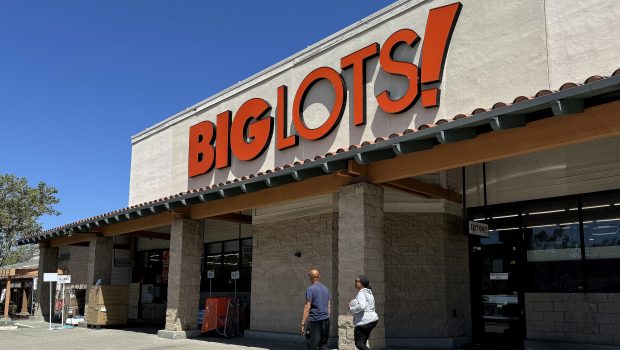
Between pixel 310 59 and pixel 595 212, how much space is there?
7.61 meters

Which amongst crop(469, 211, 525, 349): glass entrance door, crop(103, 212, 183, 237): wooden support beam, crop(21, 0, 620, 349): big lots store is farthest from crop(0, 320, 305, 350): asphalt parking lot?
crop(469, 211, 525, 349): glass entrance door

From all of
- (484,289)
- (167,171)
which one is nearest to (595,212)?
(484,289)

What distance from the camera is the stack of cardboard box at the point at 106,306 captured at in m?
19.0

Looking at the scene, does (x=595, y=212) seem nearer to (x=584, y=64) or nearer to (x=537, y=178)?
(x=537, y=178)

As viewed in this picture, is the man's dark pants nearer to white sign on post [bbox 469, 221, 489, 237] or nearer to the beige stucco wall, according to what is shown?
white sign on post [bbox 469, 221, 489, 237]

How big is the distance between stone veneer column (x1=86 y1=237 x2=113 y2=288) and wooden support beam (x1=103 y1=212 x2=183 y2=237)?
0.36m

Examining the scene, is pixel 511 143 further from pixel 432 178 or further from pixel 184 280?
pixel 184 280

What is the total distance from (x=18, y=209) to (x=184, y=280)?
30.4m

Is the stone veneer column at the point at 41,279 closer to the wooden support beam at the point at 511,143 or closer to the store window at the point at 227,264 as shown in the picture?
the store window at the point at 227,264

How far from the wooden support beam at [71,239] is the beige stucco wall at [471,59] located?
316 inches

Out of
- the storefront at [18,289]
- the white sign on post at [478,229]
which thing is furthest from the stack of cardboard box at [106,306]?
the white sign on post at [478,229]

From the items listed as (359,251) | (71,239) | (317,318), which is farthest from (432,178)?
(71,239)

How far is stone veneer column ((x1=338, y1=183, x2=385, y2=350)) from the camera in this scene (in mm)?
10133

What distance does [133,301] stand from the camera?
67.1ft
